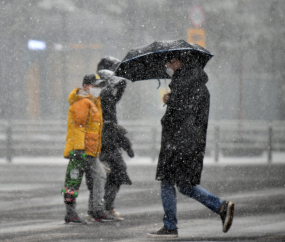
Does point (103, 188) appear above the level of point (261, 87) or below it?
below

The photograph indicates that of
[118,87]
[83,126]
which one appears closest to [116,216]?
[83,126]

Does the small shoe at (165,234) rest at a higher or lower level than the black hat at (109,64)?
lower

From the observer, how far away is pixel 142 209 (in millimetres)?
7441

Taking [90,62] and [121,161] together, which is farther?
[90,62]

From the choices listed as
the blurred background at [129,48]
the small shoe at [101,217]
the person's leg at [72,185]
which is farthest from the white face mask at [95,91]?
the blurred background at [129,48]

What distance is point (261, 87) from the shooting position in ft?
63.6

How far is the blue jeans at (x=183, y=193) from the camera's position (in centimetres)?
536

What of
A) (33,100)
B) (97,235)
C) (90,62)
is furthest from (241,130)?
(97,235)

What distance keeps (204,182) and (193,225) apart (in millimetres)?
4299

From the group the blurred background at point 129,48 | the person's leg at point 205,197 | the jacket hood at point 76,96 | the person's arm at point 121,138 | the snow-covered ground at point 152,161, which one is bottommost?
the snow-covered ground at point 152,161

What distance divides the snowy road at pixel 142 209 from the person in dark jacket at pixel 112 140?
0.38 m

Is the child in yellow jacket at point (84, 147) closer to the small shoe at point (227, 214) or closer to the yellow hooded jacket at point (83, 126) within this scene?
the yellow hooded jacket at point (83, 126)

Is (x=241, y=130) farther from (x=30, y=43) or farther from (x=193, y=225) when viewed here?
(x=193, y=225)

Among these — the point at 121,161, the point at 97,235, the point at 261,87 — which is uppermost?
the point at 261,87
